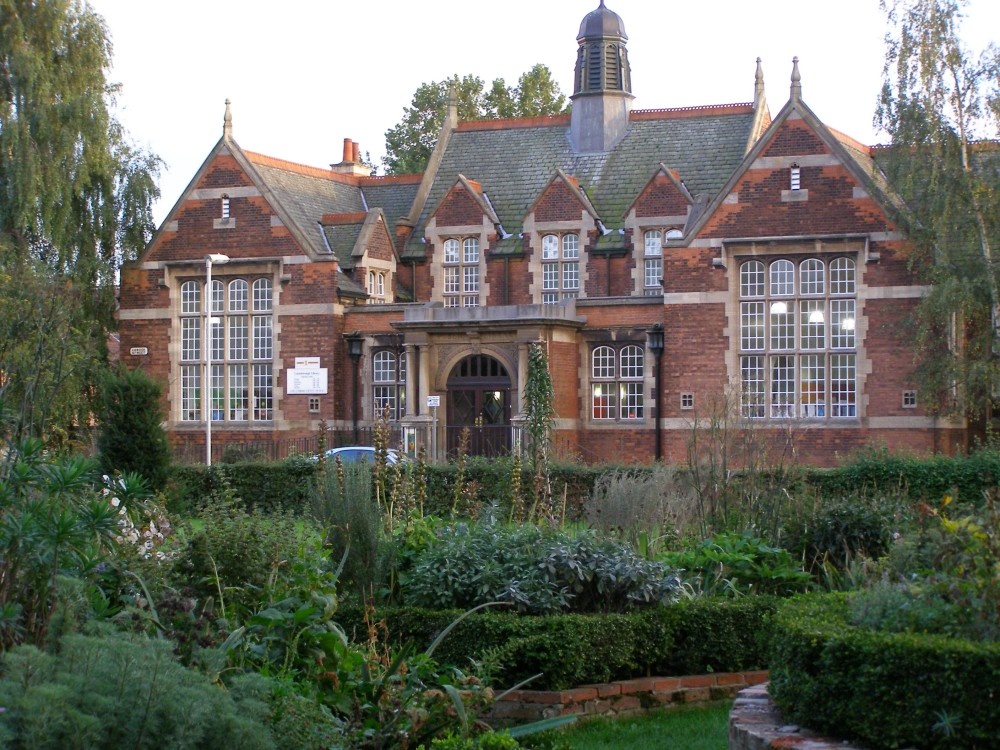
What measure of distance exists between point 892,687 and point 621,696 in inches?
152

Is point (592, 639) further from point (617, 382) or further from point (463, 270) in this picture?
point (463, 270)

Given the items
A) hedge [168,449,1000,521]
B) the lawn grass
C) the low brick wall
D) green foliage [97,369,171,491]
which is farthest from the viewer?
green foliage [97,369,171,491]

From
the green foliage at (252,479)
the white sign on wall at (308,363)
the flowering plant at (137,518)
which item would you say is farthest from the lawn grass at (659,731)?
the white sign on wall at (308,363)

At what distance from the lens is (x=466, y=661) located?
10.7 meters

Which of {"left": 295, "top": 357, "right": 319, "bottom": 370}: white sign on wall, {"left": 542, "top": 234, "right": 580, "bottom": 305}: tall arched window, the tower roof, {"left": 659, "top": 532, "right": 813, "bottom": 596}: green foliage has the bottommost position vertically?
{"left": 659, "top": 532, "right": 813, "bottom": 596}: green foliage

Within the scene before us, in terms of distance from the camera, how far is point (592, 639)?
1066 cm

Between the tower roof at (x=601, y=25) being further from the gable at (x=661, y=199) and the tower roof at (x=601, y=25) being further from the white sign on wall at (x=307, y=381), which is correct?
the white sign on wall at (x=307, y=381)

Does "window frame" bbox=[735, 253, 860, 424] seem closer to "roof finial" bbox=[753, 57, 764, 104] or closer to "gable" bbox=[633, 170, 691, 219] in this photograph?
"gable" bbox=[633, 170, 691, 219]

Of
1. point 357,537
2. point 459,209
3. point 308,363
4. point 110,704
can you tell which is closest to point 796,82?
point 459,209

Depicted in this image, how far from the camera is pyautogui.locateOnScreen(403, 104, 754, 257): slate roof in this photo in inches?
1500

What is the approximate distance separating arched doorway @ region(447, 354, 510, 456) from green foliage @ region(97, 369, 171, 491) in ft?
37.7

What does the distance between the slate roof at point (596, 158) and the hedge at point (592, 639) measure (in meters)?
26.5

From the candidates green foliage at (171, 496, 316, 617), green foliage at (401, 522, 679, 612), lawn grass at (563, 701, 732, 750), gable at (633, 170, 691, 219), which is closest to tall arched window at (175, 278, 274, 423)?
gable at (633, 170, 691, 219)

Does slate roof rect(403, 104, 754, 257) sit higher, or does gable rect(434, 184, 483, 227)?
slate roof rect(403, 104, 754, 257)
